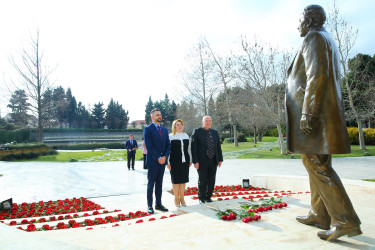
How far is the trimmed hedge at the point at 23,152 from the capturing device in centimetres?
2062

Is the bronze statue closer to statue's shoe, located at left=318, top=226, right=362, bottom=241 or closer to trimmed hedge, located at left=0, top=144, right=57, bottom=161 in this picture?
statue's shoe, located at left=318, top=226, right=362, bottom=241

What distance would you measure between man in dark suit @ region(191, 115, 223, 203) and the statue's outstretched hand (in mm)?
2983

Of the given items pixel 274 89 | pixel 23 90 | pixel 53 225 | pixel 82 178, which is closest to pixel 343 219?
pixel 53 225

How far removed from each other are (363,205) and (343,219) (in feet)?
6.37

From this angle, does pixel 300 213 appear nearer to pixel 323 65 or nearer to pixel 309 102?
pixel 309 102

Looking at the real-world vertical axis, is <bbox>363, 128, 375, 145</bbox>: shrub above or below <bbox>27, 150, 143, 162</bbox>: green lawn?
above

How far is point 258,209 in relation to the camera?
13.1 feet

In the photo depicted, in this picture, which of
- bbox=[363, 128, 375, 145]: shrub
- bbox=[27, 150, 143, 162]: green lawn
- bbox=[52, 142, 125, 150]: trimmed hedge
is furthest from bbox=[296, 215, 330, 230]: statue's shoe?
bbox=[52, 142, 125, 150]: trimmed hedge

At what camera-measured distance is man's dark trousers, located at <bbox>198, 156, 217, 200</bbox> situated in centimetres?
566

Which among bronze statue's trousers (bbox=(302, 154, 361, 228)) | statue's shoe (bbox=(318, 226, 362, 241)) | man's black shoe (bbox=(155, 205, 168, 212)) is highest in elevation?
bronze statue's trousers (bbox=(302, 154, 361, 228))

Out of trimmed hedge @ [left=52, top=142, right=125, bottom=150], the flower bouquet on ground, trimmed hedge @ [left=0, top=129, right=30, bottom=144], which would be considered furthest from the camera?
trimmed hedge @ [left=0, top=129, right=30, bottom=144]

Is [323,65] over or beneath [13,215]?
over

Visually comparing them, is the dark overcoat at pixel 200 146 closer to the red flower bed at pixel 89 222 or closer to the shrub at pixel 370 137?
the red flower bed at pixel 89 222

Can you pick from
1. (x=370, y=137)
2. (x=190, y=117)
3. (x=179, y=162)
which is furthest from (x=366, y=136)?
(x=179, y=162)
